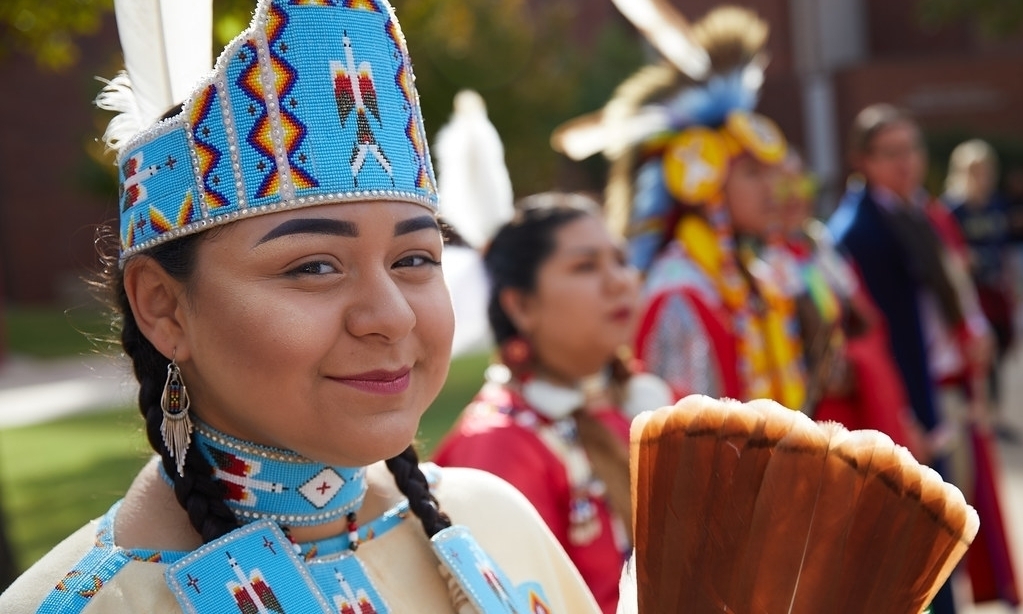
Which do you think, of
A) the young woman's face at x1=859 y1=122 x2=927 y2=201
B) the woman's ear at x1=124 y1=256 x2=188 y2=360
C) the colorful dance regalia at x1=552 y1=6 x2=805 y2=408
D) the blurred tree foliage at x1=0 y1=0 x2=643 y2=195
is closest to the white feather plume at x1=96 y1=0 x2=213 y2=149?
the woman's ear at x1=124 y1=256 x2=188 y2=360

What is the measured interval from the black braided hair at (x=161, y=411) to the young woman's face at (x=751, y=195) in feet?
10.2

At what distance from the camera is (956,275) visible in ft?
18.7

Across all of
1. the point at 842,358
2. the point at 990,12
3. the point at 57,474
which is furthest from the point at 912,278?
the point at 990,12

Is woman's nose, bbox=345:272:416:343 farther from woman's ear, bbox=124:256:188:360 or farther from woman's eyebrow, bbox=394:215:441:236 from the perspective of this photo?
woman's ear, bbox=124:256:188:360

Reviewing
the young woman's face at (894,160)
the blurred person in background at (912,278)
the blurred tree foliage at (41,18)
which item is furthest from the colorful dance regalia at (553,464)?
the young woman's face at (894,160)

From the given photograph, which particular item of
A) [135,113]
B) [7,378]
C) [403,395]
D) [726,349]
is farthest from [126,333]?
[7,378]

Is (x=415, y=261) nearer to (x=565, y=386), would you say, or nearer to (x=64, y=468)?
(x=565, y=386)

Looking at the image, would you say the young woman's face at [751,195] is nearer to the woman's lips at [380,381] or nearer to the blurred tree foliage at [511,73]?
the woman's lips at [380,381]

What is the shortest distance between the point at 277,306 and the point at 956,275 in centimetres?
492

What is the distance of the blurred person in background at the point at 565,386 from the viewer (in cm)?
293

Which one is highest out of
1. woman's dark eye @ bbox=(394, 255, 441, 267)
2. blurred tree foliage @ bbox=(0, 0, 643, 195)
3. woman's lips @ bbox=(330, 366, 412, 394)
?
blurred tree foliage @ bbox=(0, 0, 643, 195)

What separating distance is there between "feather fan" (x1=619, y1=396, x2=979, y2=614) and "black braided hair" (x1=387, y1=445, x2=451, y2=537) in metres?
0.38

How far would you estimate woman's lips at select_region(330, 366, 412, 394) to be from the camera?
4.85 ft

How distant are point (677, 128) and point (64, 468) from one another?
5329mm
